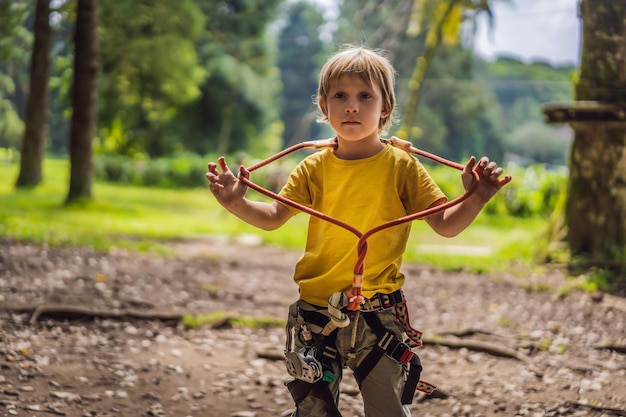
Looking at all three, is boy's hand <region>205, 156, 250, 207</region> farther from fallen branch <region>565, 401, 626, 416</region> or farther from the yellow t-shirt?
fallen branch <region>565, 401, 626, 416</region>

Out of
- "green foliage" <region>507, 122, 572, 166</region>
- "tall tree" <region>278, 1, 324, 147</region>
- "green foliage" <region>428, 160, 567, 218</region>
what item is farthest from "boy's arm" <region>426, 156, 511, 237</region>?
"tall tree" <region>278, 1, 324, 147</region>

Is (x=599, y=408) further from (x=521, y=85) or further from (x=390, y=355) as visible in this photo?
(x=521, y=85)

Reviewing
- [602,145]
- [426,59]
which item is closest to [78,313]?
[602,145]

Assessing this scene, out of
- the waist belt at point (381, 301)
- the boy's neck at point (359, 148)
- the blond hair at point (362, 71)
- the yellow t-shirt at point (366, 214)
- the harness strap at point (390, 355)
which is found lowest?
the harness strap at point (390, 355)

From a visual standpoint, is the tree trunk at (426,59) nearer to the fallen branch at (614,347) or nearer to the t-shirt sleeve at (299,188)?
the fallen branch at (614,347)

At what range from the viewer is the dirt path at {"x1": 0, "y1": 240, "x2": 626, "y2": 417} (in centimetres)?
366

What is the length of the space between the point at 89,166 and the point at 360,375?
1132cm

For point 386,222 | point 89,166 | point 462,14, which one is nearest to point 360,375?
point 386,222

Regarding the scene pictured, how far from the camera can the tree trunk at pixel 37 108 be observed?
13.9 metres

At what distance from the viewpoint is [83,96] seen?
12.4m

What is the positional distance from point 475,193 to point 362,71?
55 cm

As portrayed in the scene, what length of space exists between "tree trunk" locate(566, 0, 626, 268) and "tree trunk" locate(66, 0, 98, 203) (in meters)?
8.42

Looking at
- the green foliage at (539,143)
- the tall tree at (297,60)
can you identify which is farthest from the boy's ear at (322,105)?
the tall tree at (297,60)

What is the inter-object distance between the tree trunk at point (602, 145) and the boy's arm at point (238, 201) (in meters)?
5.41
